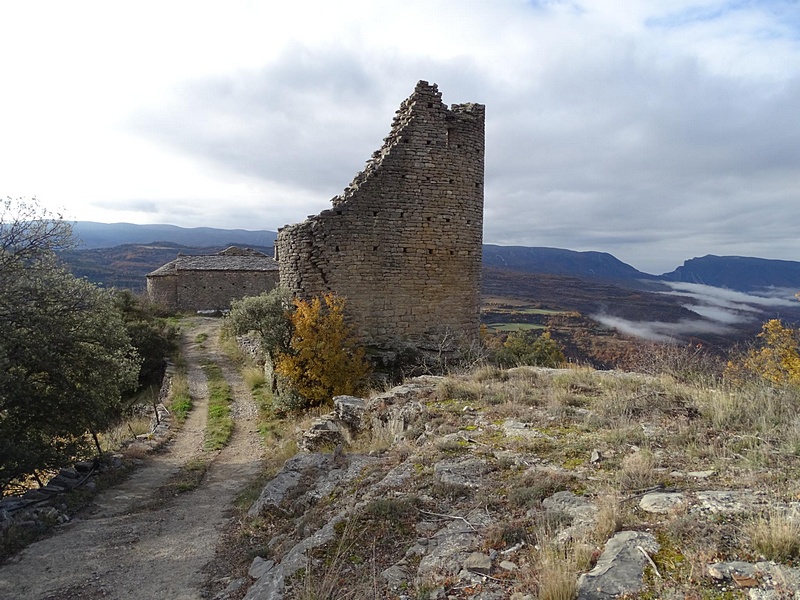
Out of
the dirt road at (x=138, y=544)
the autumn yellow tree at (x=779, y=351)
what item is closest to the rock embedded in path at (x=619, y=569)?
the dirt road at (x=138, y=544)

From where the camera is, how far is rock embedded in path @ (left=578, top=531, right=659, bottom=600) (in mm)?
2885

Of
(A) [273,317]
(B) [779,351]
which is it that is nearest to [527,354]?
(A) [273,317]

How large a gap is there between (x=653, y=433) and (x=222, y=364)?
19938 millimetres

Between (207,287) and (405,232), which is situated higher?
(405,232)

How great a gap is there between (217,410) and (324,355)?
599cm

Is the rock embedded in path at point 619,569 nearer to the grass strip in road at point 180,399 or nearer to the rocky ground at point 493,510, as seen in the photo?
the rocky ground at point 493,510

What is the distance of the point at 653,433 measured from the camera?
18.8ft

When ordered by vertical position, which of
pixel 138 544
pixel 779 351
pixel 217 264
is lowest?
pixel 138 544

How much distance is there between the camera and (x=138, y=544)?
264 inches

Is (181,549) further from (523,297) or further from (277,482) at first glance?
(523,297)

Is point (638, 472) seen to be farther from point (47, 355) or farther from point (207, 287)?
point (207, 287)

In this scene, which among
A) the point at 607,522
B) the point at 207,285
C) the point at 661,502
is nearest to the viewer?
the point at 607,522

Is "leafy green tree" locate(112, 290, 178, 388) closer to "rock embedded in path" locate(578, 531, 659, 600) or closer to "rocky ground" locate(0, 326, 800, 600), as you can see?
"rocky ground" locate(0, 326, 800, 600)

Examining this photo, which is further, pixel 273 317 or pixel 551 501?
pixel 273 317
